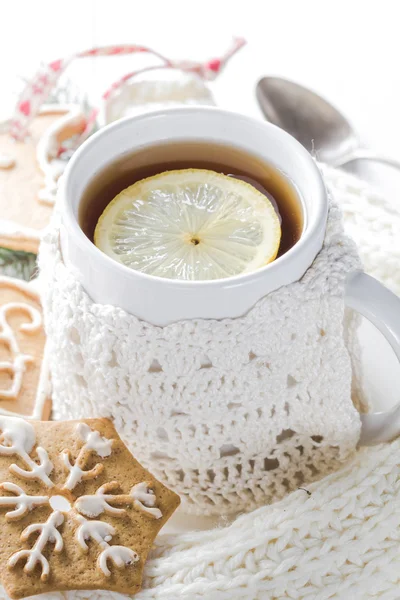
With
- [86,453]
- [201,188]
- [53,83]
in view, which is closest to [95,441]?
[86,453]

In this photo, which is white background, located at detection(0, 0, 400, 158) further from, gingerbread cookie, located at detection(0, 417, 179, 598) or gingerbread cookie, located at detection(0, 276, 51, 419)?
gingerbread cookie, located at detection(0, 417, 179, 598)

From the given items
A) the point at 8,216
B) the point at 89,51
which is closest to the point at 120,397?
the point at 8,216

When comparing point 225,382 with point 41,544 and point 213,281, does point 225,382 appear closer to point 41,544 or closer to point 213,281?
point 213,281

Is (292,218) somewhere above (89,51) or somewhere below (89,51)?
above

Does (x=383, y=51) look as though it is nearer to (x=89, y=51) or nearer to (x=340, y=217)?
(x=89, y=51)

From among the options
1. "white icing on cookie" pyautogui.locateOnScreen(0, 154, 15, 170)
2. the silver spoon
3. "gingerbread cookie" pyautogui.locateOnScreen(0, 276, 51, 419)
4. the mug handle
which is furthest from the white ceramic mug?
the silver spoon

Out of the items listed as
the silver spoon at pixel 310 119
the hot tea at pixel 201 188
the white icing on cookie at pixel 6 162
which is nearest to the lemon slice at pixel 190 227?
the hot tea at pixel 201 188
